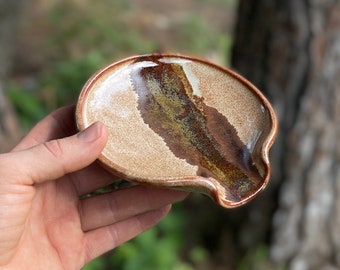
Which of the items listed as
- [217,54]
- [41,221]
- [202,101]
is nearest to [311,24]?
[202,101]

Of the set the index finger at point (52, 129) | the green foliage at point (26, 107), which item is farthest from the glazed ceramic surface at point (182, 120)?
the green foliage at point (26, 107)

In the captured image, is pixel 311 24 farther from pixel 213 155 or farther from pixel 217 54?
pixel 217 54

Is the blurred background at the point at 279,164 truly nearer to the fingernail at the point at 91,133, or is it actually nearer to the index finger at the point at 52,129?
the index finger at the point at 52,129

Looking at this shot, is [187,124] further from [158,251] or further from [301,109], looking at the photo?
[158,251]

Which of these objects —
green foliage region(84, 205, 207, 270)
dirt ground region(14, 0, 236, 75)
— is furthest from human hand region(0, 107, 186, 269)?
dirt ground region(14, 0, 236, 75)

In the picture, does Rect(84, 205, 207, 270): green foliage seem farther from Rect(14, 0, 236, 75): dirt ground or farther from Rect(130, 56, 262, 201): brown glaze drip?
Rect(14, 0, 236, 75): dirt ground

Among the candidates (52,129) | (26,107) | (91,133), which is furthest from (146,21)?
(91,133)
